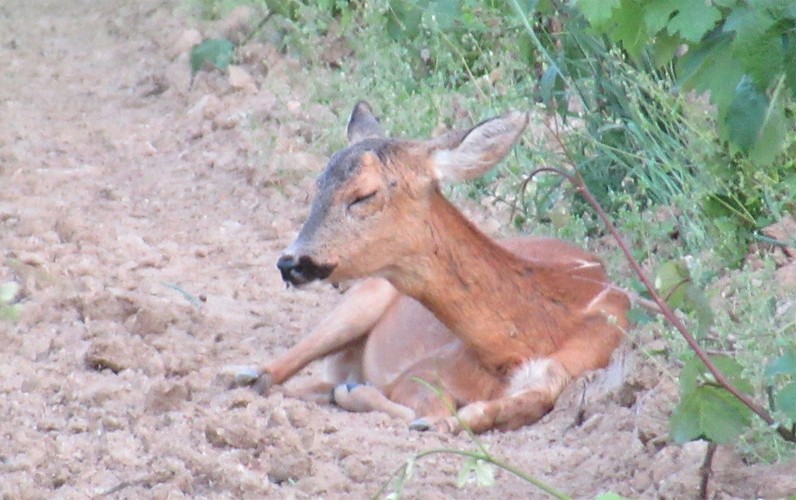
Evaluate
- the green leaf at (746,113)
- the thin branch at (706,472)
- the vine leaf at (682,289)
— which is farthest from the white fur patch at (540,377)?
the vine leaf at (682,289)

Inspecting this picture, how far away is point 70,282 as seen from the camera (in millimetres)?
7266

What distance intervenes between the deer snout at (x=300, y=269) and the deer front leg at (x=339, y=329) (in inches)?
22.1

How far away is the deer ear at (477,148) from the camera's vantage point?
6500 mm

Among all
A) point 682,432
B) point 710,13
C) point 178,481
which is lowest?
point 178,481

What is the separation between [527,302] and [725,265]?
87 centimetres

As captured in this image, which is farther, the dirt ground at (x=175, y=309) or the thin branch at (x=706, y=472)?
the dirt ground at (x=175, y=309)

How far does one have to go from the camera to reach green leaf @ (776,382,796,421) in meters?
3.92

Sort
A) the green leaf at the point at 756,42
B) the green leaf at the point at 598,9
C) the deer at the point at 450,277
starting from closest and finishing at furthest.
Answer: the green leaf at the point at 756,42, the green leaf at the point at 598,9, the deer at the point at 450,277

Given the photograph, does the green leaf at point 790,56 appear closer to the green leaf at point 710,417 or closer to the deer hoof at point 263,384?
the green leaf at point 710,417

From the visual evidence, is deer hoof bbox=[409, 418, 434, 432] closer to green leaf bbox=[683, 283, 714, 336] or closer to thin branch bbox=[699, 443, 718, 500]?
thin branch bbox=[699, 443, 718, 500]

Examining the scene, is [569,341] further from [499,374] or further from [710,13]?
[710,13]

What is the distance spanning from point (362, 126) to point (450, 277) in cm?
123

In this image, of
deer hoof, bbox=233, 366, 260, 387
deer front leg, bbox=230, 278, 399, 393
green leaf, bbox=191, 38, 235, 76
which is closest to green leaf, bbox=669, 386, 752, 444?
→ deer hoof, bbox=233, 366, 260, 387

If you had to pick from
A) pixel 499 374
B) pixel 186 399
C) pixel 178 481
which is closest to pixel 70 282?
pixel 186 399
